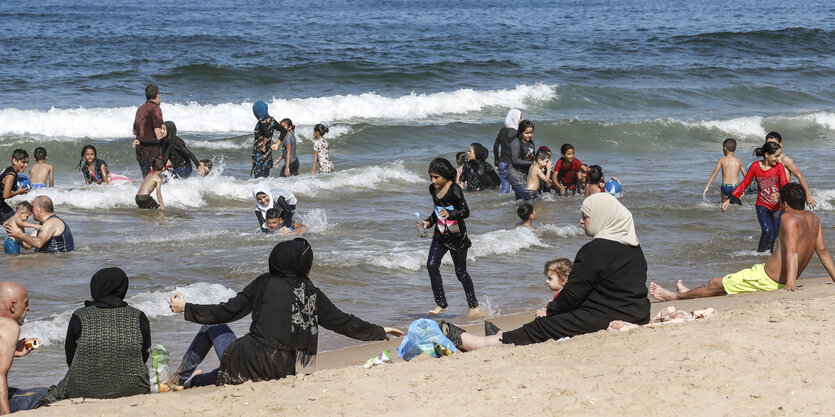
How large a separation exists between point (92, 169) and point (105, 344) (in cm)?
1038

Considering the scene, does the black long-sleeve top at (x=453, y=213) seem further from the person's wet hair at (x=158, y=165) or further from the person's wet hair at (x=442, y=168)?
the person's wet hair at (x=158, y=165)

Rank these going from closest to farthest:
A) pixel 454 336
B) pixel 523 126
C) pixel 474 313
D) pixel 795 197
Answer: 1. pixel 454 336
2. pixel 795 197
3. pixel 474 313
4. pixel 523 126

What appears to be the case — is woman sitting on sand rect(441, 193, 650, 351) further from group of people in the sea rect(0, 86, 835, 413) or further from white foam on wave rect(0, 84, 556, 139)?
white foam on wave rect(0, 84, 556, 139)

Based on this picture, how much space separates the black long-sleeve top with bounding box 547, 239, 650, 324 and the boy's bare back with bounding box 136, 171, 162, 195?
355 inches

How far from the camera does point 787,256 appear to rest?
7.95 m

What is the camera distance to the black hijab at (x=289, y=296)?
214 inches

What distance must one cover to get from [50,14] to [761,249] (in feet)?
133

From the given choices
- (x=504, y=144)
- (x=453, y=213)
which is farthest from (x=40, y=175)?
(x=453, y=213)

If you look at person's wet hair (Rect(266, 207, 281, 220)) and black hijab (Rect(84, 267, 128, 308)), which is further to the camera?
person's wet hair (Rect(266, 207, 281, 220))

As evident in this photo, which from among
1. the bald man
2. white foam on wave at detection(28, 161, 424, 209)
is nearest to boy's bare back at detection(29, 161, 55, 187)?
white foam on wave at detection(28, 161, 424, 209)

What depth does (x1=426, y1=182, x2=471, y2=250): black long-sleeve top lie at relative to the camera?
321 inches

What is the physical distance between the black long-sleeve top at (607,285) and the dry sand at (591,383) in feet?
0.67

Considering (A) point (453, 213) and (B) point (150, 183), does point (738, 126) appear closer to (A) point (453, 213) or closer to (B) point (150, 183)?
(B) point (150, 183)

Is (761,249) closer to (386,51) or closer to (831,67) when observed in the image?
(386,51)
